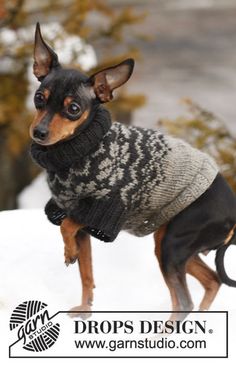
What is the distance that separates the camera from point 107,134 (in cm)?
202

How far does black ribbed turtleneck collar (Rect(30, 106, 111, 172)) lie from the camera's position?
6.39ft

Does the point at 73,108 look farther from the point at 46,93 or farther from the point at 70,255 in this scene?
the point at 70,255

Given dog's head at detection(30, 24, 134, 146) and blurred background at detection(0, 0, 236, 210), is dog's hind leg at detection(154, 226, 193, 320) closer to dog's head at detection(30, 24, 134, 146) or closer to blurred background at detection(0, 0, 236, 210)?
dog's head at detection(30, 24, 134, 146)

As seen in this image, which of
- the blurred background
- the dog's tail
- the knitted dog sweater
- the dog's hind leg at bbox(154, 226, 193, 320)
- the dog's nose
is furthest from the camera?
the blurred background

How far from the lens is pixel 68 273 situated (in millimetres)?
2439

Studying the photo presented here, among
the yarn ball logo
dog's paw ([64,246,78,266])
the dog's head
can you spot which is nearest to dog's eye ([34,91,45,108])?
the dog's head

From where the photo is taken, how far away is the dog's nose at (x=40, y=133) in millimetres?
1854

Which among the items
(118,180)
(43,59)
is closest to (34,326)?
(118,180)

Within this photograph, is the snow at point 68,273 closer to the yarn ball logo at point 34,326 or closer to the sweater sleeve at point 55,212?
the yarn ball logo at point 34,326

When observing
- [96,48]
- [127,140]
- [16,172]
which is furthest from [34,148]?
[96,48]

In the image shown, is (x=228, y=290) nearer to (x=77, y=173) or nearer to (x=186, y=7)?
(x=77, y=173)

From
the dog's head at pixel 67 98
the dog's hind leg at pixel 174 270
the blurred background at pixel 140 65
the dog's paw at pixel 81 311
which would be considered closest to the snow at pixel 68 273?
the dog's paw at pixel 81 311

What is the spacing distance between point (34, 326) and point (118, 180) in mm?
461

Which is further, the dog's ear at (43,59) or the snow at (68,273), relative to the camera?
the snow at (68,273)
